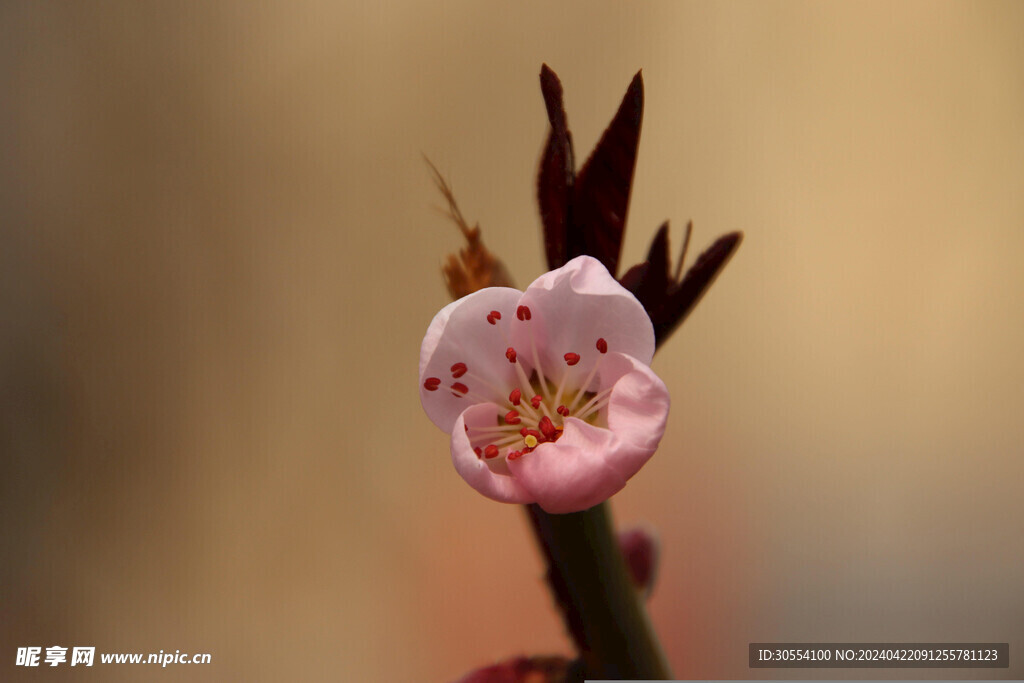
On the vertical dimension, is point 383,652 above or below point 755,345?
below

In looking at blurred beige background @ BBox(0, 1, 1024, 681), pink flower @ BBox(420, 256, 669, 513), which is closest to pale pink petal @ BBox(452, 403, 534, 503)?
pink flower @ BBox(420, 256, 669, 513)

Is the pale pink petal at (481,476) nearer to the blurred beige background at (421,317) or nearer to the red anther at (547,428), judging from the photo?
the red anther at (547,428)

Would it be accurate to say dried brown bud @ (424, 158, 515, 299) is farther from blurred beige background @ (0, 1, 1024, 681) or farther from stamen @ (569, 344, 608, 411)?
blurred beige background @ (0, 1, 1024, 681)

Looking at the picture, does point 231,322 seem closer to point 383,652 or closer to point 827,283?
point 383,652

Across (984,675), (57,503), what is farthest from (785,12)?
(57,503)

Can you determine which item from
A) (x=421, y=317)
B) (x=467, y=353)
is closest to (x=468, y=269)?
(x=467, y=353)

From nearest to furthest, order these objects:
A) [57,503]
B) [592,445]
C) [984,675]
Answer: [592,445]
[984,675]
[57,503]
